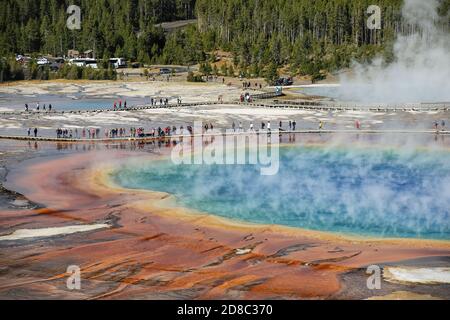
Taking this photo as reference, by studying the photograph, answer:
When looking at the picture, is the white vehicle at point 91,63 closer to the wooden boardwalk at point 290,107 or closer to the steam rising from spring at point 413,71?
the steam rising from spring at point 413,71

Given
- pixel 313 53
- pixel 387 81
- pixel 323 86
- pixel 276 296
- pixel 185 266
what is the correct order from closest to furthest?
1. pixel 276 296
2. pixel 185 266
3. pixel 387 81
4. pixel 323 86
5. pixel 313 53

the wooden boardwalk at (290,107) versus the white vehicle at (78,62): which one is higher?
the white vehicle at (78,62)

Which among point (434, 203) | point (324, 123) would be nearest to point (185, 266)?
point (434, 203)

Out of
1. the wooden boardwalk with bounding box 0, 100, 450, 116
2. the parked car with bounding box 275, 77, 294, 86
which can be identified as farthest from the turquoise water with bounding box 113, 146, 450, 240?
the parked car with bounding box 275, 77, 294, 86

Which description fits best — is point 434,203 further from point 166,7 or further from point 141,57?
point 166,7

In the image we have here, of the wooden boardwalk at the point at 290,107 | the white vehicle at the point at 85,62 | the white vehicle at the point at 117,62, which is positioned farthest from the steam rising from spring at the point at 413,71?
the white vehicle at the point at 85,62
